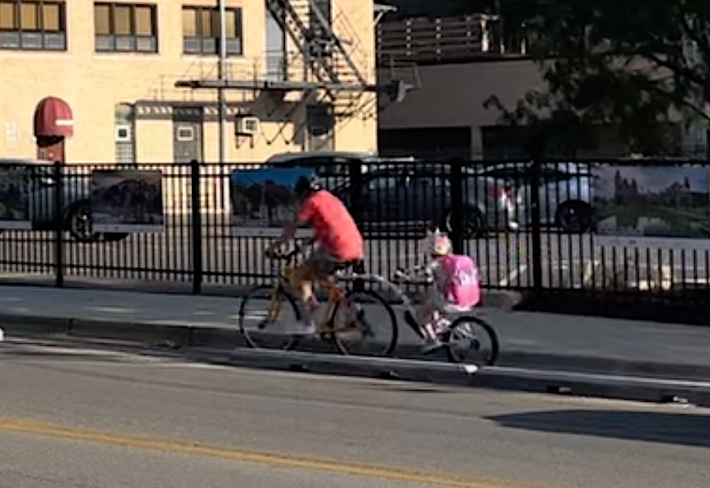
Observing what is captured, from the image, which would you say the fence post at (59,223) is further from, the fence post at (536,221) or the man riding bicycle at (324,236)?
the man riding bicycle at (324,236)

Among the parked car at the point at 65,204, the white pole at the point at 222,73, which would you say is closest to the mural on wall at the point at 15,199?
the parked car at the point at 65,204

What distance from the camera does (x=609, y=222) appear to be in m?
16.9

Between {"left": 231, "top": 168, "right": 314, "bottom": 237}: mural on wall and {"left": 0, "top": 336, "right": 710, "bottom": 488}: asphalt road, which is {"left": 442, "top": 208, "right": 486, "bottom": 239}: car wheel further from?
{"left": 0, "top": 336, "right": 710, "bottom": 488}: asphalt road

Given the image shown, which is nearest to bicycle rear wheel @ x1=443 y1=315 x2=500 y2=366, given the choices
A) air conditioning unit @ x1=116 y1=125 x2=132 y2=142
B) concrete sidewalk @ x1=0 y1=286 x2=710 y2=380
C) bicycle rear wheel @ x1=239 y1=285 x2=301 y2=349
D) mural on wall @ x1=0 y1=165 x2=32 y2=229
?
concrete sidewalk @ x1=0 y1=286 x2=710 y2=380

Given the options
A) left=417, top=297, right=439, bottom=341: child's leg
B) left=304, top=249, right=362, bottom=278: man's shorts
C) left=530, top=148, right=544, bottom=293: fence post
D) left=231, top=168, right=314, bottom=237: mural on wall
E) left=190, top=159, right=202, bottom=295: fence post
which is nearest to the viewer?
left=417, top=297, right=439, bottom=341: child's leg

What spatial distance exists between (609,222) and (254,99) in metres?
40.9

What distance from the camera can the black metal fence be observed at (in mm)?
16625

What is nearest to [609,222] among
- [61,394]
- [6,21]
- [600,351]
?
[600,351]

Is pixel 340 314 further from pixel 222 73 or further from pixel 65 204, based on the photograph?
pixel 222 73

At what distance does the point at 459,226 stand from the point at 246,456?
8689mm

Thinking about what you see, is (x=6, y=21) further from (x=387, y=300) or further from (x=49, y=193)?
(x=387, y=300)

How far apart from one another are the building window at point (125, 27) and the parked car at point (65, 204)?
1215 inches

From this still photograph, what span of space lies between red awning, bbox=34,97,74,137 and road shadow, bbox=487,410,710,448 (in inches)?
1601

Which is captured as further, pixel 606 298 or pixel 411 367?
pixel 606 298
